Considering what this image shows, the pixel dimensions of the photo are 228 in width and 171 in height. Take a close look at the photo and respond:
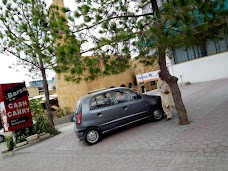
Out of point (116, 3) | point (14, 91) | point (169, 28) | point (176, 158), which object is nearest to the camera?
point (176, 158)

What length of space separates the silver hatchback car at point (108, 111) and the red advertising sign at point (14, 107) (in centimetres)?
409

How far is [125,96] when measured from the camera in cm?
763

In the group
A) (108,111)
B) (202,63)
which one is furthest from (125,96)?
(202,63)

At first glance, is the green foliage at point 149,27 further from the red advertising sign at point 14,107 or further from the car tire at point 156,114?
the red advertising sign at point 14,107

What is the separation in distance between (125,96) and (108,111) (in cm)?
90

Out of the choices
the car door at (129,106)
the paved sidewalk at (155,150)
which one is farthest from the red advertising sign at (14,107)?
the car door at (129,106)

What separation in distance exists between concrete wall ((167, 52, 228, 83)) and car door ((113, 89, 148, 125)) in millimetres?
9235

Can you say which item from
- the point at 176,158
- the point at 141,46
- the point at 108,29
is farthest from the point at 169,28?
the point at 176,158

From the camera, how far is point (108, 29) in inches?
224

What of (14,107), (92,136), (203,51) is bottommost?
(92,136)

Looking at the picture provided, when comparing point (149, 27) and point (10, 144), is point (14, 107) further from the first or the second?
point (149, 27)

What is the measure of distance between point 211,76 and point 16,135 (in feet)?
42.9

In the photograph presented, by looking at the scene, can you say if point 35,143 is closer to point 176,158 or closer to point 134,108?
point 134,108

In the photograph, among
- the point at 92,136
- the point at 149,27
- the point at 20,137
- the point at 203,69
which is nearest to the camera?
the point at 149,27
